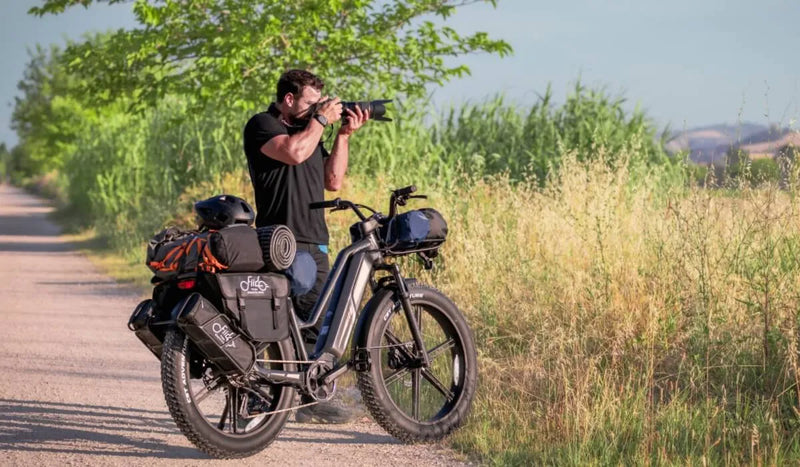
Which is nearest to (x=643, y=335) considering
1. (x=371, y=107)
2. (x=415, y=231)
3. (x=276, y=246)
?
(x=415, y=231)

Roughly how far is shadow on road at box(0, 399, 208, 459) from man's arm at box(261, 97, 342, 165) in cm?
161

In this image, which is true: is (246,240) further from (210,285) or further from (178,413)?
(178,413)

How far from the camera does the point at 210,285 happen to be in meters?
5.37

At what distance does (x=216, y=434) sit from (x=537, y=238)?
495 cm

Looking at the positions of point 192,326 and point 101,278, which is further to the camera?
point 101,278

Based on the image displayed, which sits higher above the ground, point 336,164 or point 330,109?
point 330,109

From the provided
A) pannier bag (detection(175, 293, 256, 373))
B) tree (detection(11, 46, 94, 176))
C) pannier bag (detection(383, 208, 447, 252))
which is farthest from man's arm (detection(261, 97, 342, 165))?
tree (detection(11, 46, 94, 176))

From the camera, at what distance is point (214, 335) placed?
5262mm

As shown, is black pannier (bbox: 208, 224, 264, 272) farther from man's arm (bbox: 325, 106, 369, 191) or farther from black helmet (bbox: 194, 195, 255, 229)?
man's arm (bbox: 325, 106, 369, 191)

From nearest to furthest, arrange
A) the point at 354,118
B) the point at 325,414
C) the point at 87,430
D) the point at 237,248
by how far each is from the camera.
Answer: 1. the point at 237,248
2. the point at 354,118
3. the point at 87,430
4. the point at 325,414

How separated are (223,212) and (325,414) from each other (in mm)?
1860

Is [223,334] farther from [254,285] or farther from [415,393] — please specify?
[415,393]

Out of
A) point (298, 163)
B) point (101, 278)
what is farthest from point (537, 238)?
point (101, 278)

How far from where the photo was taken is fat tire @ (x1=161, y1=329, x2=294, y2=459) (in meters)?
5.21
